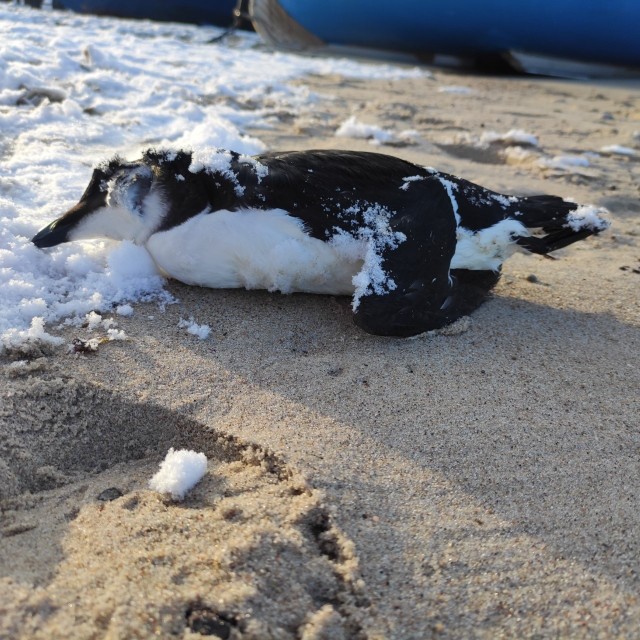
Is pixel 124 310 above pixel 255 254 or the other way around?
the other way around

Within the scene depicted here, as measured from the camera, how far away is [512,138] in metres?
4.34

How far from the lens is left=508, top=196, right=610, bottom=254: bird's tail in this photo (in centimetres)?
232

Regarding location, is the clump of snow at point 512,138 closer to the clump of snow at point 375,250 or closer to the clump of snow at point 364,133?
the clump of snow at point 364,133

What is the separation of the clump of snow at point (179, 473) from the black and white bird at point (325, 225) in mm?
668

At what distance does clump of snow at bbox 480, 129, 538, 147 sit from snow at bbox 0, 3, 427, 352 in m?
1.31

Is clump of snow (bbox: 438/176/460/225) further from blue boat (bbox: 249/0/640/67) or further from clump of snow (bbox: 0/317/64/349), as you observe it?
blue boat (bbox: 249/0/640/67)

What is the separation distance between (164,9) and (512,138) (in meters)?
7.72

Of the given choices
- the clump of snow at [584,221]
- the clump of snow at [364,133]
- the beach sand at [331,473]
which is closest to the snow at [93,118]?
the beach sand at [331,473]

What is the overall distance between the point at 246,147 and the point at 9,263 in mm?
1567

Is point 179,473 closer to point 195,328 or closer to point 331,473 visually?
point 331,473

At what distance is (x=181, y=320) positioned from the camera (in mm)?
2148

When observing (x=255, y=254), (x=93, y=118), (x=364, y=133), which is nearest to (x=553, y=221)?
(x=255, y=254)

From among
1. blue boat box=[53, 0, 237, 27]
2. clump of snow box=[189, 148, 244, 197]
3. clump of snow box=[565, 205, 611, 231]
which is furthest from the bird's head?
blue boat box=[53, 0, 237, 27]

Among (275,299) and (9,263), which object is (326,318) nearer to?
(275,299)
